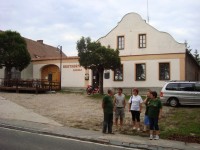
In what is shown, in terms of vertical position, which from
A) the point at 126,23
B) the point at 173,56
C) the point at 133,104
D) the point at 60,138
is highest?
the point at 126,23

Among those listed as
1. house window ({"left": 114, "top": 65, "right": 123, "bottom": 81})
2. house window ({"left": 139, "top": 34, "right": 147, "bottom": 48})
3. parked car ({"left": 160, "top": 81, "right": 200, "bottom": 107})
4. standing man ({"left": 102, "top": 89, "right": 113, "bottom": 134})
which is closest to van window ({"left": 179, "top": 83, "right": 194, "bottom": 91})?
parked car ({"left": 160, "top": 81, "right": 200, "bottom": 107})

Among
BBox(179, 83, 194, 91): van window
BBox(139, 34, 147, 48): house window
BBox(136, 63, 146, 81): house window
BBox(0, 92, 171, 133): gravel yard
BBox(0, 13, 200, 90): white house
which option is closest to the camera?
BBox(0, 92, 171, 133): gravel yard

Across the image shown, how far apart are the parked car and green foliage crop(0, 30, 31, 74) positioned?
15.9 m

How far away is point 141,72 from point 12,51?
12.2 meters

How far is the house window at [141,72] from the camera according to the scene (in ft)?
101

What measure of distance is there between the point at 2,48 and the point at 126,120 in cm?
1926

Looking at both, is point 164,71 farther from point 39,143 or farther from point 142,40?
point 39,143

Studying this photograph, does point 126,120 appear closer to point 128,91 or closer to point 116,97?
point 116,97

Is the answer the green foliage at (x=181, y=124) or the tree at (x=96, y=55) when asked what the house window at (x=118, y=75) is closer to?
the tree at (x=96, y=55)

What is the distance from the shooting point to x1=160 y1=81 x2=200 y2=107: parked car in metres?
20.3

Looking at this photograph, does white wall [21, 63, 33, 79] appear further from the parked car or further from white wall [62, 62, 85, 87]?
the parked car

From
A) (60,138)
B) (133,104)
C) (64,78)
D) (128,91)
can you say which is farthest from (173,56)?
(60,138)

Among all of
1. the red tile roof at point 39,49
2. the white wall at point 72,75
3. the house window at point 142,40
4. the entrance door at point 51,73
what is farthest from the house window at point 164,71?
the red tile roof at point 39,49

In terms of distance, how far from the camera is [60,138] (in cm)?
1160
